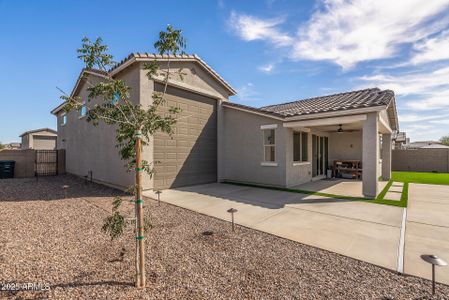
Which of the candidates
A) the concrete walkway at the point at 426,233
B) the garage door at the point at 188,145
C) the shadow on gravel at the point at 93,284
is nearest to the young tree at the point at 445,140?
the concrete walkway at the point at 426,233

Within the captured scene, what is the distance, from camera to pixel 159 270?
3135 millimetres

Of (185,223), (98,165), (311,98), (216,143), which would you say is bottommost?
(185,223)

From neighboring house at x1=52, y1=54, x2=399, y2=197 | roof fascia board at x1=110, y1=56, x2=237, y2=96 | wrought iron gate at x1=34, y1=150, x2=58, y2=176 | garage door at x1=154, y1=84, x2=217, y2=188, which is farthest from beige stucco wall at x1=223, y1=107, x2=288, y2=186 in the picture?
wrought iron gate at x1=34, y1=150, x2=58, y2=176

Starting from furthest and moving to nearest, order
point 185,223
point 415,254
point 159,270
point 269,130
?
point 269,130 < point 185,223 < point 415,254 < point 159,270

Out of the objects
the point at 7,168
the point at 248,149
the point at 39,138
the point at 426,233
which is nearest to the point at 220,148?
the point at 248,149

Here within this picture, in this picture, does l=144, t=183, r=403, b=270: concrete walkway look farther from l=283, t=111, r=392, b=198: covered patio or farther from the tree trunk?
the tree trunk

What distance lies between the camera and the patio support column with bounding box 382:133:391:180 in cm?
1325

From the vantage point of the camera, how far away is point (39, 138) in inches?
1108

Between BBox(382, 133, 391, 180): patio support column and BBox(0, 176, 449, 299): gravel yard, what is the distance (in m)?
12.8

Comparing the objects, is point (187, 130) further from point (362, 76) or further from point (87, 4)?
point (362, 76)

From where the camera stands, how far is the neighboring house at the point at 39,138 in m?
27.2

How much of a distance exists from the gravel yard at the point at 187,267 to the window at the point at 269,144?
579 cm

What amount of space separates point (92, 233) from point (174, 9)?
23.5 feet

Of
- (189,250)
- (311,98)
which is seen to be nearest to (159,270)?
(189,250)
